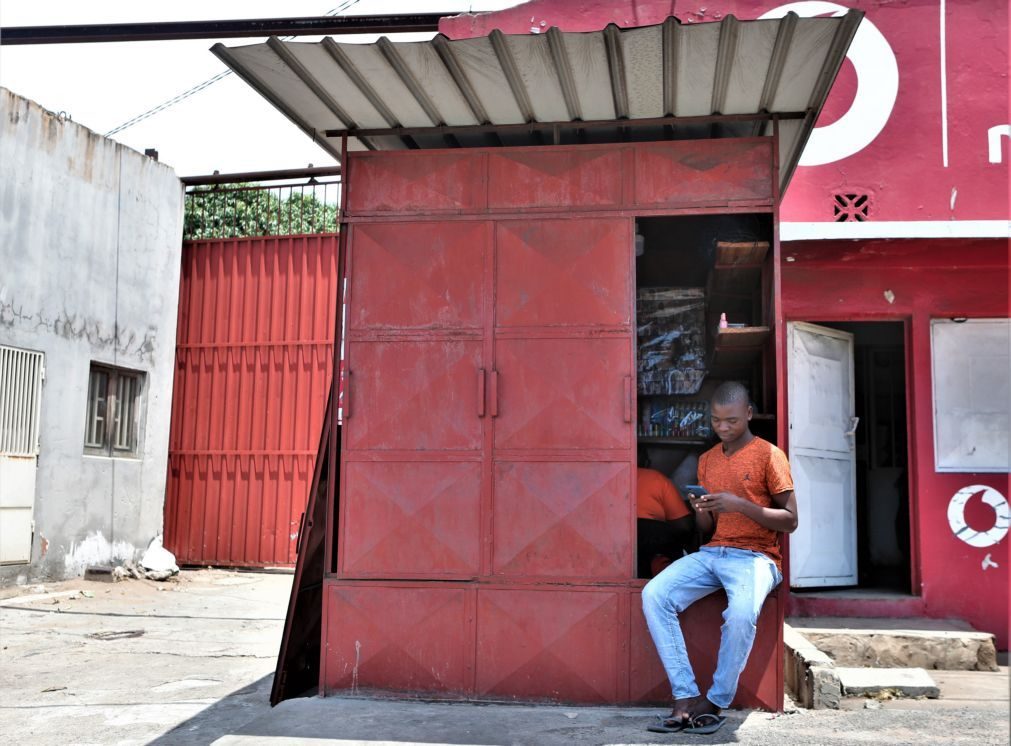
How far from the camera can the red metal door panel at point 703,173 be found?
18.0ft

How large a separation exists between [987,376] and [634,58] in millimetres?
4739

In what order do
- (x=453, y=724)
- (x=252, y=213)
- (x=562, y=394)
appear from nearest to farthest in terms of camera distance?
(x=453, y=724), (x=562, y=394), (x=252, y=213)

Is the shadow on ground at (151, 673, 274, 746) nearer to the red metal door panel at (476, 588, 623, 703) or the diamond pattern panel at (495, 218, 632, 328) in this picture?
the red metal door panel at (476, 588, 623, 703)

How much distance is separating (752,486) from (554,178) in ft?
6.98

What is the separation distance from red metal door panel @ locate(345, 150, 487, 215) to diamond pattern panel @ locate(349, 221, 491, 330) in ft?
0.39

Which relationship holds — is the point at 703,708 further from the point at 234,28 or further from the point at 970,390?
the point at 234,28

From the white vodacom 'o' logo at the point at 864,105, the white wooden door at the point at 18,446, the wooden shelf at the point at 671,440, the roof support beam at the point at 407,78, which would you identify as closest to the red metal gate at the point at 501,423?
the roof support beam at the point at 407,78

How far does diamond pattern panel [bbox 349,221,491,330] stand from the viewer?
564cm

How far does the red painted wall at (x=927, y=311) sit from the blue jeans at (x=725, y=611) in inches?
134

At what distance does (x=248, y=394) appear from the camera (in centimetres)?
1280

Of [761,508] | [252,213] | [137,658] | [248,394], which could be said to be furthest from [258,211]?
[761,508]

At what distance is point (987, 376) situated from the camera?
7859 mm

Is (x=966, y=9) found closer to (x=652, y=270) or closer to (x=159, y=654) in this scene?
(x=652, y=270)

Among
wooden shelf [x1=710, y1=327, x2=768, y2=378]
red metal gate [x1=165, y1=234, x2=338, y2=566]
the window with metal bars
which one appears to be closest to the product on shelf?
wooden shelf [x1=710, y1=327, x2=768, y2=378]
